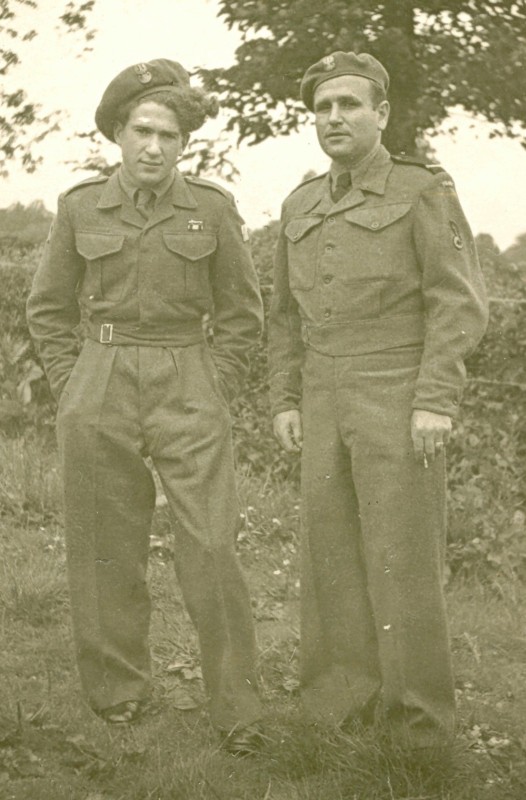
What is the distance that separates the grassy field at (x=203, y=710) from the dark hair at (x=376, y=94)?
7.02 feet

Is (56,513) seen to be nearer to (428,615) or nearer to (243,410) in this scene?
(243,410)

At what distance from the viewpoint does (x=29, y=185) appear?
26.3 ft

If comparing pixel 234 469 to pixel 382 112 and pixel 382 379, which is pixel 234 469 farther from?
pixel 382 112

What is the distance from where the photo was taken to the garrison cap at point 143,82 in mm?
3859

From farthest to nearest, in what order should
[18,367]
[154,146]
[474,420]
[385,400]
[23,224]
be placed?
[23,224], [18,367], [474,420], [154,146], [385,400]

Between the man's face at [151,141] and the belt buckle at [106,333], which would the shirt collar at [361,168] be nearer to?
the man's face at [151,141]

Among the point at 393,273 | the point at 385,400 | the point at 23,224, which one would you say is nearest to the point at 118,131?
the point at 393,273

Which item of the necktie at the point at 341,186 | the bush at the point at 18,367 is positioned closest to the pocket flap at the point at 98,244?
the necktie at the point at 341,186

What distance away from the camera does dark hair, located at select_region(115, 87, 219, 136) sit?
3844 millimetres

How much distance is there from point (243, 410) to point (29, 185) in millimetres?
2490

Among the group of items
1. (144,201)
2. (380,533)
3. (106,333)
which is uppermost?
(144,201)

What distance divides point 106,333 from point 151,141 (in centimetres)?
70

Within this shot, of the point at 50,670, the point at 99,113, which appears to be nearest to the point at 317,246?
the point at 99,113

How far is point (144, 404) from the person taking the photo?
3906 mm
